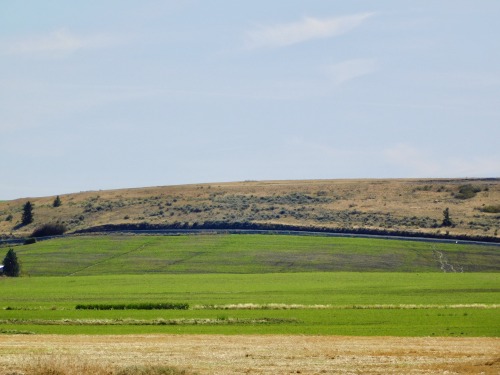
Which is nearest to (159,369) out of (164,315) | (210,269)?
(164,315)

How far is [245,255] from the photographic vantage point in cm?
8762

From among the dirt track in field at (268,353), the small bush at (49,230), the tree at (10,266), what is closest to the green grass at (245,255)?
the tree at (10,266)

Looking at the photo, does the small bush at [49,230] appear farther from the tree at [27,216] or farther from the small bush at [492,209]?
the small bush at [492,209]

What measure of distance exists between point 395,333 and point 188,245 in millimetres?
58060

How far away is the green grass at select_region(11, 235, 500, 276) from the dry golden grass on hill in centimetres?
979

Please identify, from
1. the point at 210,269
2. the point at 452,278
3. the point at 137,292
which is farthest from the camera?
the point at 210,269

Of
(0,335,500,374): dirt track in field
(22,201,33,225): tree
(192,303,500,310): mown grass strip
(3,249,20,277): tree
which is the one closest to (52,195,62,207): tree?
(22,201,33,225): tree

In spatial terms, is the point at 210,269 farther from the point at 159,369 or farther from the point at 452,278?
the point at 159,369

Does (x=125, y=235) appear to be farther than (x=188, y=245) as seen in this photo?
Yes

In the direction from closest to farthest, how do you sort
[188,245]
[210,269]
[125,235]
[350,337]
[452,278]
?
[350,337] → [452,278] → [210,269] → [188,245] → [125,235]

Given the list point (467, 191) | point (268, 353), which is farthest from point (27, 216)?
point (268, 353)

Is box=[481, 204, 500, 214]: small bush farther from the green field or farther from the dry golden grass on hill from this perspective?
the green field

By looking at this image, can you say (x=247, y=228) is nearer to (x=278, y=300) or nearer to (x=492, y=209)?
(x=492, y=209)

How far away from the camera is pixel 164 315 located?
47531 mm
